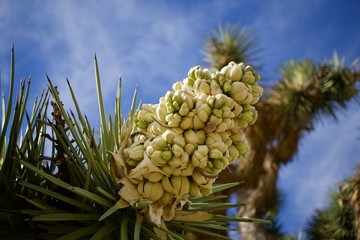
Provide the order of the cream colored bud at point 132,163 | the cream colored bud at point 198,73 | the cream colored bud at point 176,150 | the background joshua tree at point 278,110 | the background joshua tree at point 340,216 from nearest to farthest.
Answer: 1. the cream colored bud at point 176,150
2. the cream colored bud at point 132,163
3. the cream colored bud at point 198,73
4. the background joshua tree at point 340,216
5. the background joshua tree at point 278,110

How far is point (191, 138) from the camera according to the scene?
174cm

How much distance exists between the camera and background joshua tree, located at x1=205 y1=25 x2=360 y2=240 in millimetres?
10102

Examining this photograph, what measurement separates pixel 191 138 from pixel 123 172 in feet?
0.97

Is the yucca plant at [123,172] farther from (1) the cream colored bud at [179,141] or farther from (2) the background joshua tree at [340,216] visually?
(2) the background joshua tree at [340,216]

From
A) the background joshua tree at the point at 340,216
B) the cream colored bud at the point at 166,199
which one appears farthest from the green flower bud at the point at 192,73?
the background joshua tree at the point at 340,216

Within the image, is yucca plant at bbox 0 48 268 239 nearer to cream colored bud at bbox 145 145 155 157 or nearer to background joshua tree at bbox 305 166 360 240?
cream colored bud at bbox 145 145 155 157

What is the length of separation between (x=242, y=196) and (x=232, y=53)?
3.04 metres

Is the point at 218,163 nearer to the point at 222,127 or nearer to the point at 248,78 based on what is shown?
the point at 222,127

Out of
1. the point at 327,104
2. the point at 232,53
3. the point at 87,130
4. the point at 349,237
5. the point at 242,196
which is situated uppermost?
the point at 232,53

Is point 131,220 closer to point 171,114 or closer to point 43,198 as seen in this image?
point 43,198

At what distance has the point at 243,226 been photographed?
9.48 m

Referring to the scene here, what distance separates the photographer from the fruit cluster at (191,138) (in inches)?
67.4

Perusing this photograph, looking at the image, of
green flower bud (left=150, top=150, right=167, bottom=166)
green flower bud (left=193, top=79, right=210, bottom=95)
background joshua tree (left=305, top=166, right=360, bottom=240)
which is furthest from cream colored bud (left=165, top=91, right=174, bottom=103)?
background joshua tree (left=305, top=166, right=360, bottom=240)

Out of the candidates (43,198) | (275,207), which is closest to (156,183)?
(43,198)
